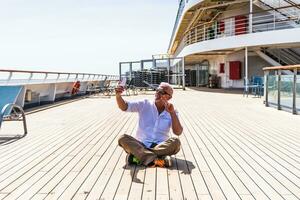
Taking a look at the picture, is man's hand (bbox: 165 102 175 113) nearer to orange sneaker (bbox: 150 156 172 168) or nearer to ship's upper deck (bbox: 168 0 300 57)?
orange sneaker (bbox: 150 156 172 168)

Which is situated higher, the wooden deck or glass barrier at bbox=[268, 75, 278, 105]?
glass barrier at bbox=[268, 75, 278, 105]

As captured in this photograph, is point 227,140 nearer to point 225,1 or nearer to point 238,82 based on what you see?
point 225,1

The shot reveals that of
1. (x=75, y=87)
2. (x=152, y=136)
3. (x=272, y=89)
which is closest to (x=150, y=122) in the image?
(x=152, y=136)

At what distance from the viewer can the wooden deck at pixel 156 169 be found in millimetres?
3514

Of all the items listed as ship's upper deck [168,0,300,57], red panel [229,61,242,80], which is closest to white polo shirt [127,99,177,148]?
ship's upper deck [168,0,300,57]

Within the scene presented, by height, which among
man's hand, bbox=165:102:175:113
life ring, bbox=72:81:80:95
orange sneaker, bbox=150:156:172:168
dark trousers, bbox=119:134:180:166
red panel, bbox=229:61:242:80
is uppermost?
red panel, bbox=229:61:242:80

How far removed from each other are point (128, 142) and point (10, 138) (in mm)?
2893

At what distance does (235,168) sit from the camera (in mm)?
4336

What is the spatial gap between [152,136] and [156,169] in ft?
1.47

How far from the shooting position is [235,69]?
23.9m

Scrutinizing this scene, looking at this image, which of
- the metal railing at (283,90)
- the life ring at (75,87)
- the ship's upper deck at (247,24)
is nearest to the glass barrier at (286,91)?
the metal railing at (283,90)

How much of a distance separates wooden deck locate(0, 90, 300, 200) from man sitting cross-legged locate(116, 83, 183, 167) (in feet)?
0.51

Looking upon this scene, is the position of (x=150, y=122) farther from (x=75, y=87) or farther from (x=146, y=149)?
(x=75, y=87)

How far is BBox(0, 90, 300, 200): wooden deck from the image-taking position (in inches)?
138
